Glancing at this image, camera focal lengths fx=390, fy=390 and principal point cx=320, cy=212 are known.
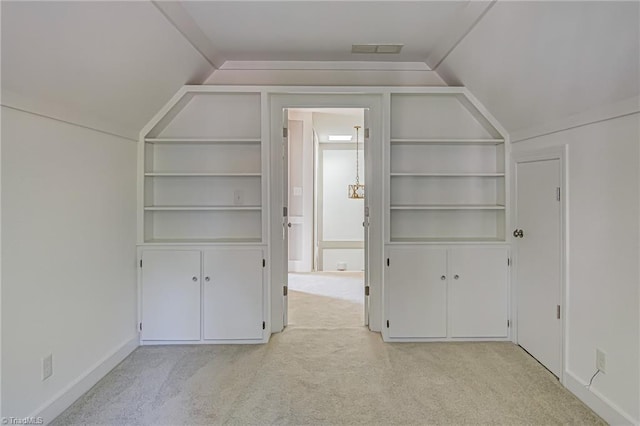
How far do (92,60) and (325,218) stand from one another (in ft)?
19.7

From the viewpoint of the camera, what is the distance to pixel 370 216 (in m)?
3.44

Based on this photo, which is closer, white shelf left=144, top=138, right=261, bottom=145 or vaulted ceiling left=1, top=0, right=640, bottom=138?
vaulted ceiling left=1, top=0, right=640, bottom=138

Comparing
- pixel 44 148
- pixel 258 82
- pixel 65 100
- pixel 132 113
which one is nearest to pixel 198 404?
pixel 44 148

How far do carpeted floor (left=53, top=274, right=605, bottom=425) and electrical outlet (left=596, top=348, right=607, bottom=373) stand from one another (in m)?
0.26

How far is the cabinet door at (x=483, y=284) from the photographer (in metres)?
3.28

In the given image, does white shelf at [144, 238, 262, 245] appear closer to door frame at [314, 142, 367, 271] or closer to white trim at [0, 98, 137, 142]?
white trim at [0, 98, 137, 142]

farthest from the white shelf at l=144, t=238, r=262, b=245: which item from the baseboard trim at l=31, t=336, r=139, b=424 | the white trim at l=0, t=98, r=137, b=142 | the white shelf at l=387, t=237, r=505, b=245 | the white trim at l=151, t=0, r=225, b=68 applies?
the white trim at l=151, t=0, r=225, b=68

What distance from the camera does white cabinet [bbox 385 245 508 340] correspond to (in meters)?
3.28

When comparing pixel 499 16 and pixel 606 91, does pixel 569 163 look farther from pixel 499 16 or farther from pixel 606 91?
pixel 499 16

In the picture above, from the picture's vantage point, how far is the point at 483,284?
3275 millimetres

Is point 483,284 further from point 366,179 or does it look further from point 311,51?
point 311,51

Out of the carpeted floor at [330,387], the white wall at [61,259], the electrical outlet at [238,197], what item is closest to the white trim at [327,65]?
the electrical outlet at [238,197]

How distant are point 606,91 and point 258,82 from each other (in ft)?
8.40

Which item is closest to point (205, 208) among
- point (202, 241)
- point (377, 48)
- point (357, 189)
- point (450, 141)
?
point (202, 241)
